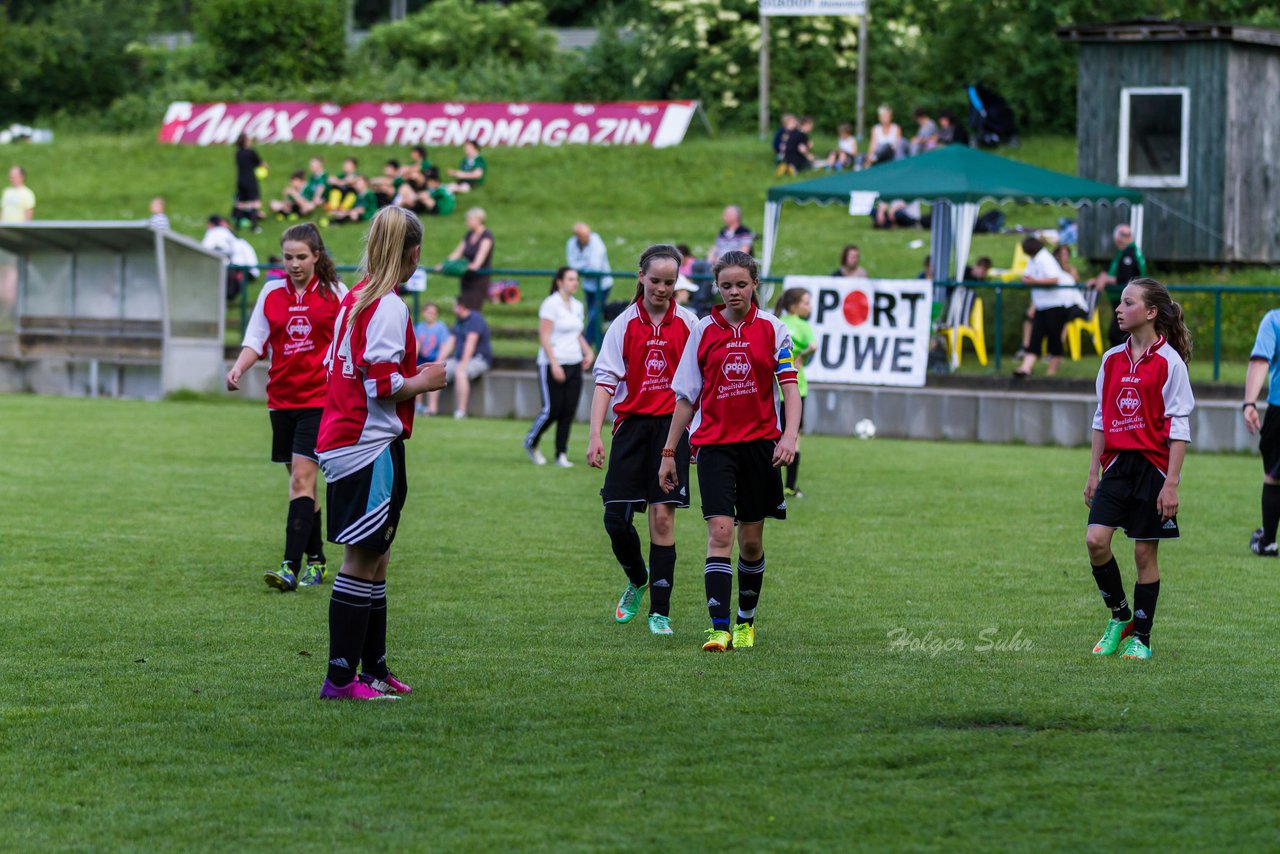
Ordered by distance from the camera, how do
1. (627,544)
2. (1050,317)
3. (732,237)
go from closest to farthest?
1. (627,544)
2. (1050,317)
3. (732,237)

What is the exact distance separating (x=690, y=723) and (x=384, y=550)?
1.33m

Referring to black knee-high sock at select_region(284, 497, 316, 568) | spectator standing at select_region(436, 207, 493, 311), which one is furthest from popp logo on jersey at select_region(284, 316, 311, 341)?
spectator standing at select_region(436, 207, 493, 311)

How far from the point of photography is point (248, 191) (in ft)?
116

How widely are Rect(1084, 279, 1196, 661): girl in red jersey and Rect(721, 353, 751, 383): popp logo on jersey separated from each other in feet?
5.06

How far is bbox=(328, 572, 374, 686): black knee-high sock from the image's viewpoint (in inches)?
268

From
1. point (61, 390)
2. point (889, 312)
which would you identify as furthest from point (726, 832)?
point (61, 390)

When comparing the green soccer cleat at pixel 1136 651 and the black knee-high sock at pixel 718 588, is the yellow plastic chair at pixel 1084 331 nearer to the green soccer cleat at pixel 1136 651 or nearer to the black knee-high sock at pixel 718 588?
the green soccer cleat at pixel 1136 651

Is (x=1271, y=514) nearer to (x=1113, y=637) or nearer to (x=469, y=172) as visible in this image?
(x=1113, y=637)

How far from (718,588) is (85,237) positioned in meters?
19.3

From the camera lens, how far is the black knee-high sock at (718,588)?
8117 mm

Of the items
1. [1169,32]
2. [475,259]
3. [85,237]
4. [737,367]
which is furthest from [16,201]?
[737,367]

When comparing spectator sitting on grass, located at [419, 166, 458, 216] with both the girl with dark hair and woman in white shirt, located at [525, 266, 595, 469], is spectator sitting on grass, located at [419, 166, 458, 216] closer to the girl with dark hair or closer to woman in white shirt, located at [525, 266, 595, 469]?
woman in white shirt, located at [525, 266, 595, 469]

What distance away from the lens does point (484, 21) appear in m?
53.2

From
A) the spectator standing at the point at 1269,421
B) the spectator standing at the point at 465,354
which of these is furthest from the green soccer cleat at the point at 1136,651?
the spectator standing at the point at 465,354
